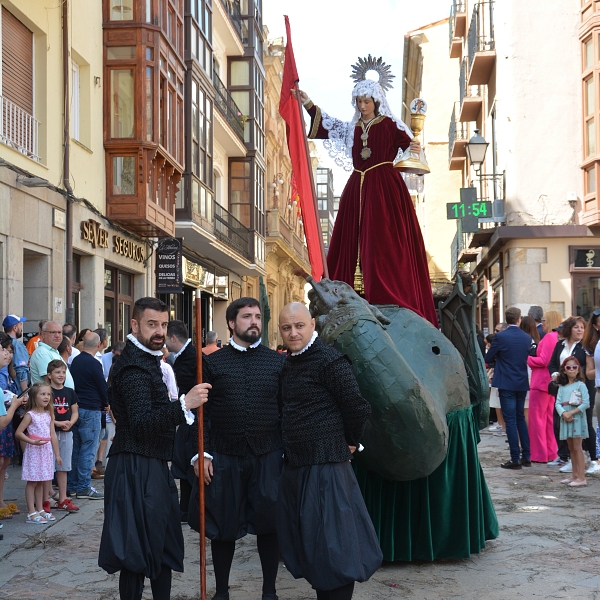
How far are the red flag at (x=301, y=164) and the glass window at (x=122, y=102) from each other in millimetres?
10656

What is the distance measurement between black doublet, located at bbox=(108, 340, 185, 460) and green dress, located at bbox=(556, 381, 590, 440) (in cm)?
582

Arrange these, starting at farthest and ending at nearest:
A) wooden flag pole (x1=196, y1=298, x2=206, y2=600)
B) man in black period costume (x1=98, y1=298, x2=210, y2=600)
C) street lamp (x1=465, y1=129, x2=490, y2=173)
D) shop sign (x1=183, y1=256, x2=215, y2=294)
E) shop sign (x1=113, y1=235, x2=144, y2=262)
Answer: shop sign (x1=183, y1=256, x2=215, y2=294)
street lamp (x1=465, y1=129, x2=490, y2=173)
shop sign (x1=113, y1=235, x2=144, y2=262)
wooden flag pole (x1=196, y1=298, x2=206, y2=600)
man in black period costume (x1=98, y1=298, x2=210, y2=600)

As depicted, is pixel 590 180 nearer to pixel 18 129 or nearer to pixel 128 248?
pixel 128 248

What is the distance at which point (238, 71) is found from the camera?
2917cm

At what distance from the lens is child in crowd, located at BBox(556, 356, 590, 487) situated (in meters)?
9.22

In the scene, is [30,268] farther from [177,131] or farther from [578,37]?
[578,37]

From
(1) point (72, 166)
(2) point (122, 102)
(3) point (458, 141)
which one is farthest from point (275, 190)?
(1) point (72, 166)

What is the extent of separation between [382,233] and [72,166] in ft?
31.6

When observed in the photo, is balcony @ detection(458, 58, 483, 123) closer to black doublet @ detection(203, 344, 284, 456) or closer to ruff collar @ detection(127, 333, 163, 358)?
black doublet @ detection(203, 344, 284, 456)

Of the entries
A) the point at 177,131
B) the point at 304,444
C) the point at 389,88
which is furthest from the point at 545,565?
the point at 177,131

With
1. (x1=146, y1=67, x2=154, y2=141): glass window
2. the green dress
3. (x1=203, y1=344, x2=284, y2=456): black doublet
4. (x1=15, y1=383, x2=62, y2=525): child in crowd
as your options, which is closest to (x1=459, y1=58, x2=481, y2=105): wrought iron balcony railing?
(x1=146, y1=67, x2=154, y2=141): glass window

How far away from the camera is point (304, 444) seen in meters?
4.59

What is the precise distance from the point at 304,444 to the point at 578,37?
17120 mm

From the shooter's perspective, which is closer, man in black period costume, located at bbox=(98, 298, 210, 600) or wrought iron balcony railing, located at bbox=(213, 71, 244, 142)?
man in black period costume, located at bbox=(98, 298, 210, 600)
